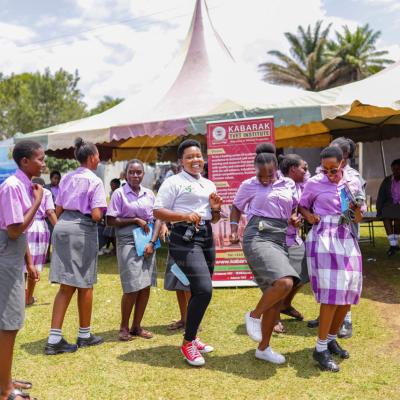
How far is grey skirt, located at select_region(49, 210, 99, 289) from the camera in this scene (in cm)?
434

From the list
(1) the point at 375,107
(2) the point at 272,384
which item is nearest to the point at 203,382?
(2) the point at 272,384

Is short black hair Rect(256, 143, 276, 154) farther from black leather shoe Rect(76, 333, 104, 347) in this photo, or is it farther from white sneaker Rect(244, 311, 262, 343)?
black leather shoe Rect(76, 333, 104, 347)

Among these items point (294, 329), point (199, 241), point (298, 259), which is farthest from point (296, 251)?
point (199, 241)

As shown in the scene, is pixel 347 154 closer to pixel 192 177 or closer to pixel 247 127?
pixel 192 177

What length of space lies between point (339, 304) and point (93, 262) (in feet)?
7.47

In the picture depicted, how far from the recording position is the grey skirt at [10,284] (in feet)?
10.3

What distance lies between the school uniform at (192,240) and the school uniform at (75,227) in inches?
29.9

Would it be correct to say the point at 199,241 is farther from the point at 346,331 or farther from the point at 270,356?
the point at 346,331

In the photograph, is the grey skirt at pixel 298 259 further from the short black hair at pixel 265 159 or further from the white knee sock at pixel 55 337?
the white knee sock at pixel 55 337

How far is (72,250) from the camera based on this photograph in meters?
4.35

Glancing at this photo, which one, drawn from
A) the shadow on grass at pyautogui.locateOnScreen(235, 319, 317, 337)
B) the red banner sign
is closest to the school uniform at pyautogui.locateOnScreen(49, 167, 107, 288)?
the shadow on grass at pyautogui.locateOnScreen(235, 319, 317, 337)

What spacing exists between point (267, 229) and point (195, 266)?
2.23 feet

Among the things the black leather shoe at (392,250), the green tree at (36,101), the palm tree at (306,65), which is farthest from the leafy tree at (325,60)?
the black leather shoe at (392,250)

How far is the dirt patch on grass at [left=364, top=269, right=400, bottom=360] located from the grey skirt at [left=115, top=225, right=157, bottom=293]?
242 cm
